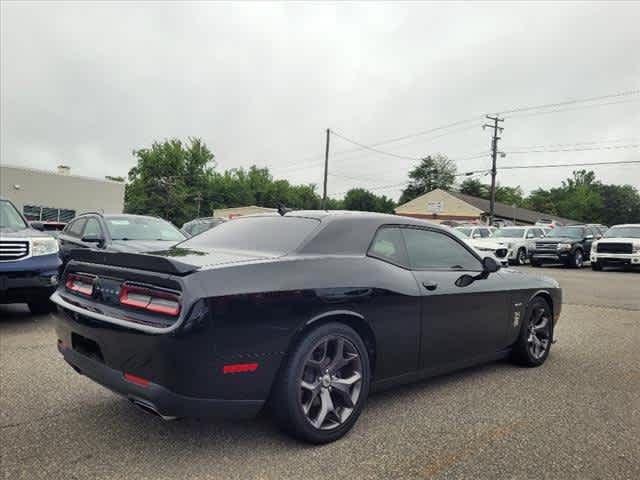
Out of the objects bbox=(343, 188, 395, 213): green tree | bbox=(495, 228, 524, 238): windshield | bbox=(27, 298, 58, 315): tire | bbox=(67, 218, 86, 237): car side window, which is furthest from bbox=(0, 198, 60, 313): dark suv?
bbox=(343, 188, 395, 213): green tree

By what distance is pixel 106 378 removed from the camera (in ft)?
9.96

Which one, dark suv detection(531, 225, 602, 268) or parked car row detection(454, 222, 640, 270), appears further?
dark suv detection(531, 225, 602, 268)

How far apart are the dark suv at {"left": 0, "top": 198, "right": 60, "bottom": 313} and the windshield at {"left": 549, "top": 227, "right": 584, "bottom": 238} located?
797 inches

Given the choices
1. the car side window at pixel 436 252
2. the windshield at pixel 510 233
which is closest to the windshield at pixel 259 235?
the car side window at pixel 436 252

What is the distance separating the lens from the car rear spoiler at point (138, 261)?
287 cm

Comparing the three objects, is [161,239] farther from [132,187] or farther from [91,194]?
[132,187]

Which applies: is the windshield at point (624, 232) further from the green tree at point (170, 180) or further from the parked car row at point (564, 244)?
the green tree at point (170, 180)

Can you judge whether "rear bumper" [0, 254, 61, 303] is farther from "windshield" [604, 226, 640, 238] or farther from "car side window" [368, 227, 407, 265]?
"windshield" [604, 226, 640, 238]

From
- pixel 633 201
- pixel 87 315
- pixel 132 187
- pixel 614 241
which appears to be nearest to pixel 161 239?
pixel 87 315

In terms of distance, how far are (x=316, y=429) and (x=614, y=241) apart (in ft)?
63.0

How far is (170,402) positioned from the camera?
271 centimetres

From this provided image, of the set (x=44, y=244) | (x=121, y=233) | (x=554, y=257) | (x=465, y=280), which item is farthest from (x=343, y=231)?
(x=554, y=257)

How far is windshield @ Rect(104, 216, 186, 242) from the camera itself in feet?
29.0

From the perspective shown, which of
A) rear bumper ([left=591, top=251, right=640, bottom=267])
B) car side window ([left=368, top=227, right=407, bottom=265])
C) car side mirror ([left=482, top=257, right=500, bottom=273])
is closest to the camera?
car side window ([left=368, top=227, right=407, bottom=265])
